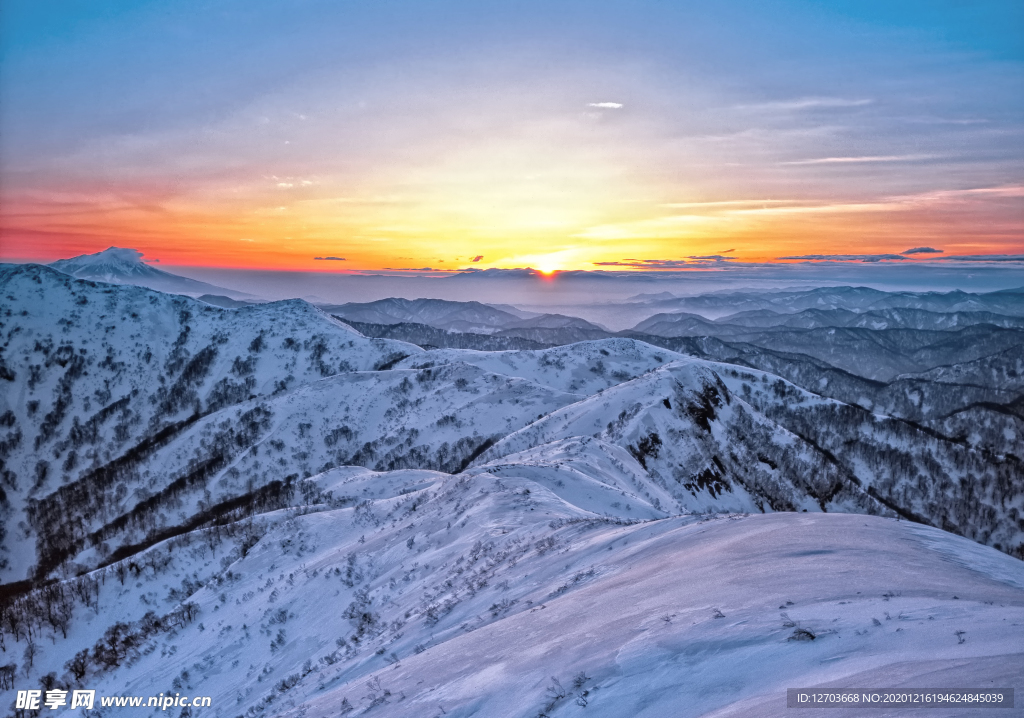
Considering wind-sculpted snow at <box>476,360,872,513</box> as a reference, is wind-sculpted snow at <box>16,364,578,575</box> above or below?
below

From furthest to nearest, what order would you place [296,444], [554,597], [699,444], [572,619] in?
[296,444]
[699,444]
[554,597]
[572,619]

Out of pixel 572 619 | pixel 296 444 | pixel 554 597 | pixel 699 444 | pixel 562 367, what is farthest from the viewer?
pixel 562 367

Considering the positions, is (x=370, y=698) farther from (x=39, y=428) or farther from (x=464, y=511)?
(x=39, y=428)

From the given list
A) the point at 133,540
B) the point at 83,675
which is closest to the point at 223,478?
the point at 133,540

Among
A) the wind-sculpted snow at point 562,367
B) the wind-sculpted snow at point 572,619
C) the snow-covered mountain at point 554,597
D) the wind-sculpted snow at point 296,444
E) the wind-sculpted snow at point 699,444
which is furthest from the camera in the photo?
the wind-sculpted snow at point 562,367

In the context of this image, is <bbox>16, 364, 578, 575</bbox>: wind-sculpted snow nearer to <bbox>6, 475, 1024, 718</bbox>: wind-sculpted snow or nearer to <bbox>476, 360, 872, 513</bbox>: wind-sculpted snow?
<bbox>476, 360, 872, 513</bbox>: wind-sculpted snow

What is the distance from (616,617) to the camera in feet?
38.8

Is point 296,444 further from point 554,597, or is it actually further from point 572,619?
point 572,619

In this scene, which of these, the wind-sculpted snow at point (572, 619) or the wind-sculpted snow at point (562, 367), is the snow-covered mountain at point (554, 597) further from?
the wind-sculpted snow at point (562, 367)

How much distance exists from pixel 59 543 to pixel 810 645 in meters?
188

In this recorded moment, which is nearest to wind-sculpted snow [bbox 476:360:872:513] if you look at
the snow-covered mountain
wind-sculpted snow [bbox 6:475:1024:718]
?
the snow-covered mountain

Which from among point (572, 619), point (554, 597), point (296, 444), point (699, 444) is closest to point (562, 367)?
point (296, 444)

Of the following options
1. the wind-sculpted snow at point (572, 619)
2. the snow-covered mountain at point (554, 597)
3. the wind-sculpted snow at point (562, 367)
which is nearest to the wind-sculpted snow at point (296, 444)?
the wind-sculpted snow at point (562, 367)

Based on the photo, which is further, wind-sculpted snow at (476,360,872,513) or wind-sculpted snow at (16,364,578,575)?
wind-sculpted snow at (16,364,578,575)
